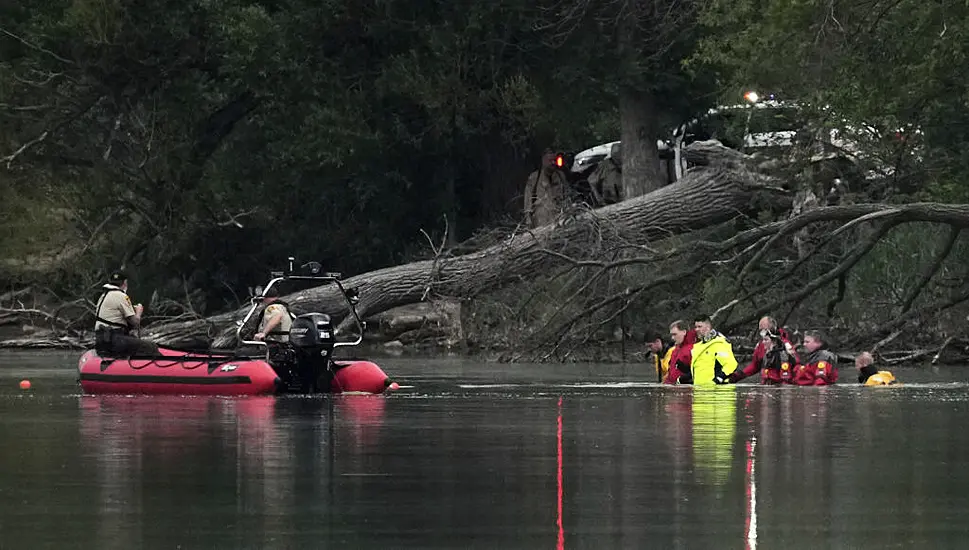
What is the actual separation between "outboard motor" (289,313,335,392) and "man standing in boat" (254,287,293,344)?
0.93 ft

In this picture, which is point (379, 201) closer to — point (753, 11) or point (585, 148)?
point (585, 148)

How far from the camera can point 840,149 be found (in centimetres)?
3894

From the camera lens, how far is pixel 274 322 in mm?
27875

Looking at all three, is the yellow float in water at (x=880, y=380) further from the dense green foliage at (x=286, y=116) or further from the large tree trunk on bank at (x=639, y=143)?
the large tree trunk on bank at (x=639, y=143)

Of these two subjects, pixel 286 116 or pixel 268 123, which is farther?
pixel 268 123

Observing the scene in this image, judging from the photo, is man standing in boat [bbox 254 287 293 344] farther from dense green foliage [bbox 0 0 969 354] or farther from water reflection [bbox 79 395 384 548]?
dense green foliage [bbox 0 0 969 354]

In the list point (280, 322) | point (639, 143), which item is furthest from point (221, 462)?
point (639, 143)

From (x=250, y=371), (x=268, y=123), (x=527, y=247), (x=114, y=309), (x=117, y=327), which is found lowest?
(x=250, y=371)

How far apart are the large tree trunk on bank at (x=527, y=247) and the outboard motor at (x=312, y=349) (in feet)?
28.3

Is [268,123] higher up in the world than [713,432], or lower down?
higher up

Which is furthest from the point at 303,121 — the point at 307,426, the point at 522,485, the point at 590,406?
the point at 522,485

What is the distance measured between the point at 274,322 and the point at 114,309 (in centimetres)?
228

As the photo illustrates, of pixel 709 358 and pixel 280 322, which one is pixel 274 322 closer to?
pixel 280 322

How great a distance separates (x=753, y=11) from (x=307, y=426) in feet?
66.9
